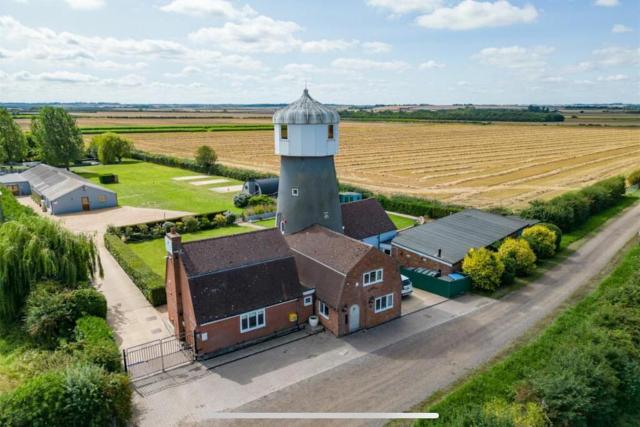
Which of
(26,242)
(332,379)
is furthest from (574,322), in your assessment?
(26,242)

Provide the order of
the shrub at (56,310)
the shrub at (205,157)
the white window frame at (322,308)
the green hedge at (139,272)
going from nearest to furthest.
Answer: the shrub at (56,310) → the white window frame at (322,308) → the green hedge at (139,272) → the shrub at (205,157)

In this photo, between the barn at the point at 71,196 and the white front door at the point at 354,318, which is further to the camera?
the barn at the point at 71,196

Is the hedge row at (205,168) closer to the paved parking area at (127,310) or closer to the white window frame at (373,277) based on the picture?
the paved parking area at (127,310)

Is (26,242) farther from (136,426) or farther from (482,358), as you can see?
(482,358)

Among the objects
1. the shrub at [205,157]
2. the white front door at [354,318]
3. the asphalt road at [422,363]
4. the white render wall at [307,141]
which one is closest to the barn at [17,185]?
the shrub at [205,157]

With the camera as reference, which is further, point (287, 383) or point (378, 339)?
point (378, 339)
